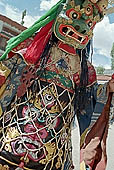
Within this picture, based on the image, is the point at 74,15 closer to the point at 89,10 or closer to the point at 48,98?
the point at 89,10

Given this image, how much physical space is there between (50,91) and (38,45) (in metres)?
0.20

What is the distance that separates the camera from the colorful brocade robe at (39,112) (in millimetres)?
836

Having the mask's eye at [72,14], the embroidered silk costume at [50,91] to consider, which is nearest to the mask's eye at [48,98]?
the embroidered silk costume at [50,91]

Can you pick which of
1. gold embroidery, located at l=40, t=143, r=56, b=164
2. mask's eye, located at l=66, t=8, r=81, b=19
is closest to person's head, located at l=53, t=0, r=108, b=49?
mask's eye, located at l=66, t=8, r=81, b=19

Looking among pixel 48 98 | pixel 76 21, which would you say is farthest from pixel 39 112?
pixel 76 21

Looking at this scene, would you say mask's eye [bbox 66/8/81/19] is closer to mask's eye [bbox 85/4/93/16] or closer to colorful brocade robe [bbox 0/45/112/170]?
mask's eye [bbox 85/4/93/16]

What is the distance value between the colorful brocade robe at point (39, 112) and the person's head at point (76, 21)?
0.07 metres

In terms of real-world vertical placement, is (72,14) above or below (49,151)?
above

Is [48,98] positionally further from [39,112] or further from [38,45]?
[38,45]

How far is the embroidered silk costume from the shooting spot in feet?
2.77

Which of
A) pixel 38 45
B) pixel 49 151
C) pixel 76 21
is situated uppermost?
pixel 76 21

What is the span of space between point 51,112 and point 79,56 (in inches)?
11.1

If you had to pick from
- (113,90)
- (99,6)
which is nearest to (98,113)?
(113,90)

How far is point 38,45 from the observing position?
3.07 ft
